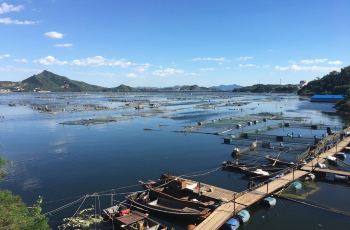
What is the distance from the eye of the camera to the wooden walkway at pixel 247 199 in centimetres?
3134

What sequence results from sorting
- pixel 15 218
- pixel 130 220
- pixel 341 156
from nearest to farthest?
pixel 15 218 < pixel 130 220 < pixel 341 156

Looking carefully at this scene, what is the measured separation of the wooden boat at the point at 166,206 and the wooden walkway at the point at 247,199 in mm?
1792

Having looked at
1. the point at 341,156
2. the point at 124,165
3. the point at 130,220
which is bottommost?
the point at 124,165

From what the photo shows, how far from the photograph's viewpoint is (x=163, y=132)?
93.8m

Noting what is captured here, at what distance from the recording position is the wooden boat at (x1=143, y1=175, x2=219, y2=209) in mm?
36200

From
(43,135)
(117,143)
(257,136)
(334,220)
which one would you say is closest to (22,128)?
(43,135)

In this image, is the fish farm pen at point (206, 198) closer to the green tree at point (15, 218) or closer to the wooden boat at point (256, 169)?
the wooden boat at point (256, 169)

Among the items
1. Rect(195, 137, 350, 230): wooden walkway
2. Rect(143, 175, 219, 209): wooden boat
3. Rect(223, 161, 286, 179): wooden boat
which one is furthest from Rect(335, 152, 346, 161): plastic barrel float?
Rect(143, 175, 219, 209): wooden boat

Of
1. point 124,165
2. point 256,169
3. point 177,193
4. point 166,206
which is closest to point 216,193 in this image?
point 177,193

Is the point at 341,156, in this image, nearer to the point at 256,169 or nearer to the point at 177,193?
the point at 256,169

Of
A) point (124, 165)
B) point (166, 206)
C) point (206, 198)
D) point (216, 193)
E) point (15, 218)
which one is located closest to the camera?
point (15, 218)

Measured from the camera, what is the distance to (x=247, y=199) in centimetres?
3688

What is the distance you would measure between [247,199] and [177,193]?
7.80m

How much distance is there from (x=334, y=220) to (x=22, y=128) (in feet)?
311
